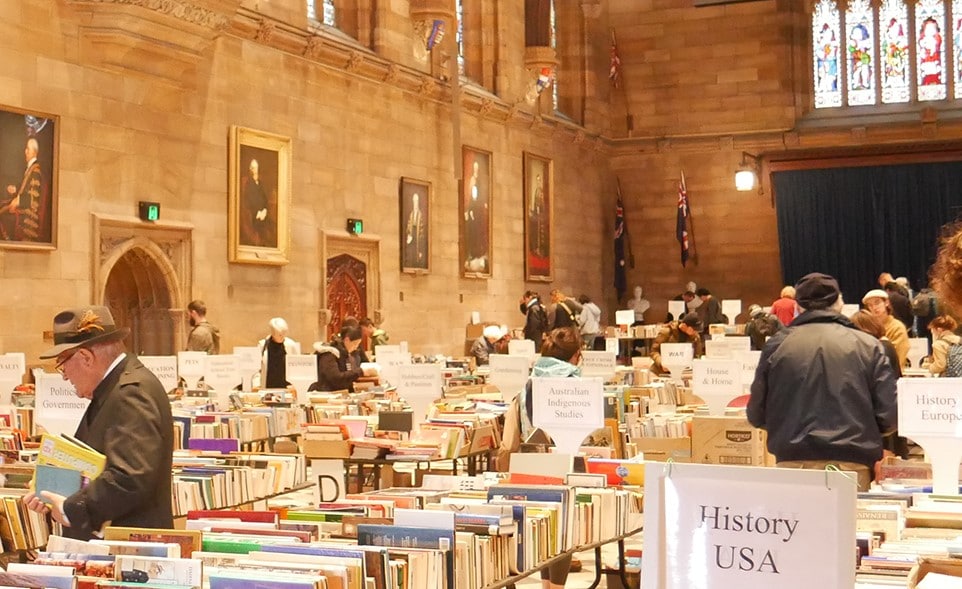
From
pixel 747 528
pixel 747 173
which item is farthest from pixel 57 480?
pixel 747 173

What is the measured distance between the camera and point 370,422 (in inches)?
363

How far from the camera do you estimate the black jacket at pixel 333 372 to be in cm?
1156

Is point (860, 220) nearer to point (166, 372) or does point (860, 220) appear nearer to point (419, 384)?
point (419, 384)

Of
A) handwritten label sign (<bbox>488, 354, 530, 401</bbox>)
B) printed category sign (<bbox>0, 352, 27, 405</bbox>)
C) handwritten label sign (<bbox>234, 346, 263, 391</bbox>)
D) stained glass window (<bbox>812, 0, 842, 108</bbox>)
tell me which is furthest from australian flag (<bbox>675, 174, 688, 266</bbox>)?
printed category sign (<bbox>0, 352, 27, 405</bbox>)

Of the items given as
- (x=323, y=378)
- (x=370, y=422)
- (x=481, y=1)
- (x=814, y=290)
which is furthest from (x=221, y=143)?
(x=814, y=290)

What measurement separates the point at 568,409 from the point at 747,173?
1624 centimetres

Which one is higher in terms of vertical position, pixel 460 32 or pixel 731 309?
pixel 460 32

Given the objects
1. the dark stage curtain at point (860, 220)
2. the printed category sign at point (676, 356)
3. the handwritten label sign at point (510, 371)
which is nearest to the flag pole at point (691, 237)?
the dark stage curtain at point (860, 220)

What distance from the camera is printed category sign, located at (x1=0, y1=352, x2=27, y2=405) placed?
9930 millimetres

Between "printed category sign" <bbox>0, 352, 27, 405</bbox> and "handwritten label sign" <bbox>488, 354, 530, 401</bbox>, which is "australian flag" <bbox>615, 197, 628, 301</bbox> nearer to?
"handwritten label sign" <bbox>488, 354, 530, 401</bbox>

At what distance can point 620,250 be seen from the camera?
27.1 meters

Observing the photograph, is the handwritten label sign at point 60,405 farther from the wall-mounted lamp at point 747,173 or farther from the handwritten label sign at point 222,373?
the wall-mounted lamp at point 747,173

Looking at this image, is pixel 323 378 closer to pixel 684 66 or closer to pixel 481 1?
pixel 481 1

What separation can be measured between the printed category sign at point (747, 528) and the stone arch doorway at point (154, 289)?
11742 millimetres
